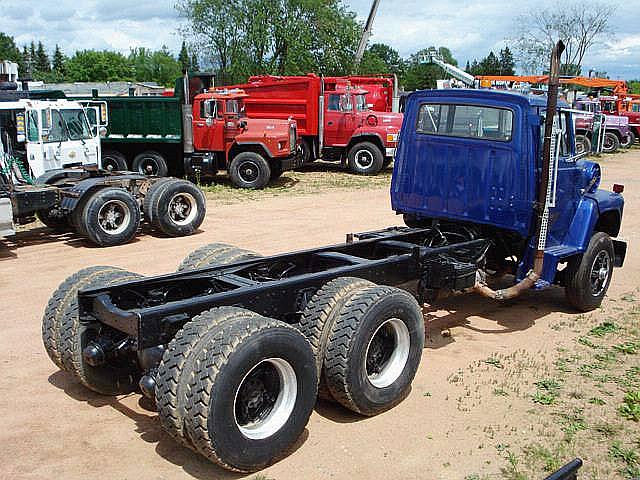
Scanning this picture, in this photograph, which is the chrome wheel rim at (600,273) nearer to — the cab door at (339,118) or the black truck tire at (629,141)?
the cab door at (339,118)

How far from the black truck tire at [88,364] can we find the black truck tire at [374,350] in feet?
4.83

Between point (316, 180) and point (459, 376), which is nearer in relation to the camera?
point (459, 376)

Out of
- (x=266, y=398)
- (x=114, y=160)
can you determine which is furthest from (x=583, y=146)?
(x=114, y=160)

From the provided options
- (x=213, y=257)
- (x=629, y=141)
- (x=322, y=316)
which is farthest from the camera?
(x=629, y=141)

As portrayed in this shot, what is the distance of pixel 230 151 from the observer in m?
17.8

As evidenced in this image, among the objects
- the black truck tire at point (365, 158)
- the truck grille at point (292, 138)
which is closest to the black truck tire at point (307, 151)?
the black truck tire at point (365, 158)

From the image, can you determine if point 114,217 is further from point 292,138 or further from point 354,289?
point 292,138

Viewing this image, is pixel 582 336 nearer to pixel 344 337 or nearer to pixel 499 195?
pixel 499 195

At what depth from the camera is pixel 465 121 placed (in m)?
6.76

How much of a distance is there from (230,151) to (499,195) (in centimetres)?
1207

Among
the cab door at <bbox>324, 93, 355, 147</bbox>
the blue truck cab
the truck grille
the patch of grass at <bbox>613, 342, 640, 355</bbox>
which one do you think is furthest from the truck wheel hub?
the patch of grass at <bbox>613, 342, 640, 355</bbox>

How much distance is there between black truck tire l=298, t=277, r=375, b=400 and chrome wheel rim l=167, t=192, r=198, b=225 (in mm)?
6664

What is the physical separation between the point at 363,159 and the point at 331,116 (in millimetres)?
1604

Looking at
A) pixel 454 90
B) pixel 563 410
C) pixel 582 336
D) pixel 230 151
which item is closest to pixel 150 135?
pixel 230 151
